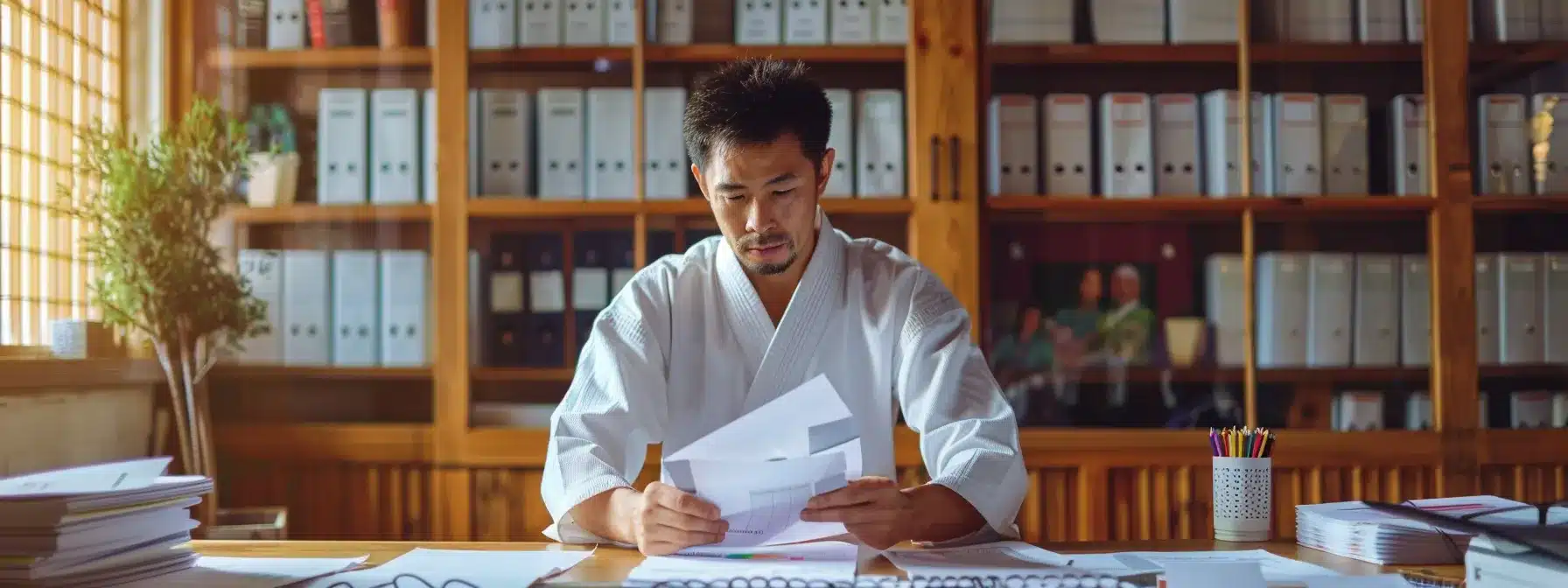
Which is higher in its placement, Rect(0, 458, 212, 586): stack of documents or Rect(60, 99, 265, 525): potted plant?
Rect(60, 99, 265, 525): potted plant

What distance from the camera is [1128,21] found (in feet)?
9.84

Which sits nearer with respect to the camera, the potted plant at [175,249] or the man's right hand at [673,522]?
the man's right hand at [673,522]

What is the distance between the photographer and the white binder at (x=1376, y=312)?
2941mm

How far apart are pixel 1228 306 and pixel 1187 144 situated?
396 millimetres

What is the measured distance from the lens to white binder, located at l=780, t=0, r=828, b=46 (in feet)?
9.75

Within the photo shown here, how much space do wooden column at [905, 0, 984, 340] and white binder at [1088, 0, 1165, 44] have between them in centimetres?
34

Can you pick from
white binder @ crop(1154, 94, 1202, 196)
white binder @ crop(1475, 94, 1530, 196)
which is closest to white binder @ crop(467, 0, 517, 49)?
white binder @ crop(1154, 94, 1202, 196)

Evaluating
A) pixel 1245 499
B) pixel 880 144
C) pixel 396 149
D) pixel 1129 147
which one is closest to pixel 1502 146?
pixel 1129 147

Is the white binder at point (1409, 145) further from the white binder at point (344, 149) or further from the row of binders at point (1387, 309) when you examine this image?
the white binder at point (344, 149)

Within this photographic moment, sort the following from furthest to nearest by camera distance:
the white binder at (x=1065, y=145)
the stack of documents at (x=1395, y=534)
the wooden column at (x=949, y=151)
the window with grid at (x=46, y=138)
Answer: the white binder at (x=1065, y=145), the wooden column at (x=949, y=151), the window with grid at (x=46, y=138), the stack of documents at (x=1395, y=534)

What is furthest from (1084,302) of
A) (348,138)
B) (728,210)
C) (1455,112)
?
(348,138)

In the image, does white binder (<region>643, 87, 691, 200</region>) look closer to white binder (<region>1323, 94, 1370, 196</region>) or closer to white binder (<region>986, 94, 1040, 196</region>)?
white binder (<region>986, 94, 1040, 196</region>)

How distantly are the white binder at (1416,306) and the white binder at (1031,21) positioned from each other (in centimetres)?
96

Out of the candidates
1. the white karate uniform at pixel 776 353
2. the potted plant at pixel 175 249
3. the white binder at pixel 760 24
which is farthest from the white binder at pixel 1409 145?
the potted plant at pixel 175 249
